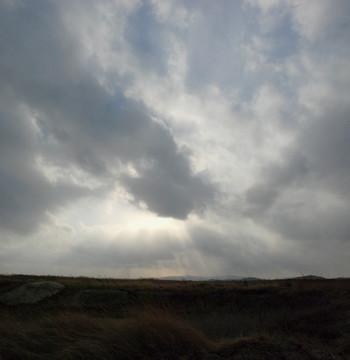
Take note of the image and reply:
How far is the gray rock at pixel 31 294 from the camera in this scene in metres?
16.0

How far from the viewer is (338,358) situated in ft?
22.1

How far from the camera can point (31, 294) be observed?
1670cm

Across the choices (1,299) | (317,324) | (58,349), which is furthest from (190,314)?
(1,299)

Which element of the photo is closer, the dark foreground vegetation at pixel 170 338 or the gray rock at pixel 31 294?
the dark foreground vegetation at pixel 170 338

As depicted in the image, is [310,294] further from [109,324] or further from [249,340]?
[109,324]

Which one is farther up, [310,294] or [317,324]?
[310,294]

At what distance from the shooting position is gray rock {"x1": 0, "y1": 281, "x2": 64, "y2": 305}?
52.4 ft

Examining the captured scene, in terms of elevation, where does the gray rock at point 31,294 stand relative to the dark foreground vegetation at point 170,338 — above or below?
above

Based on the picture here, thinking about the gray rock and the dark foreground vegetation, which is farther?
the gray rock

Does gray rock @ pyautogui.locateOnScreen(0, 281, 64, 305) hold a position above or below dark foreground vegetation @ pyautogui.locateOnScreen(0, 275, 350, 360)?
above

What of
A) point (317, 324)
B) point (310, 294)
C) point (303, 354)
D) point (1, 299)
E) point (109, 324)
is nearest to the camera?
point (303, 354)

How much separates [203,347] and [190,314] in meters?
8.73

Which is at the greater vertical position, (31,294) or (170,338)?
(31,294)

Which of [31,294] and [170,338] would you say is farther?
[31,294]
